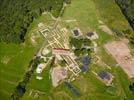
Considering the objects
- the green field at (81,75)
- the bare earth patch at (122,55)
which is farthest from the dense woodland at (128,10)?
the bare earth patch at (122,55)

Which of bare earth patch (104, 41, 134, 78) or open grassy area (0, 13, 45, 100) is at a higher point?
open grassy area (0, 13, 45, 100)

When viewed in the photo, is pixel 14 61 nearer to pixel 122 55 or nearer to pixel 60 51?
pixel 60 51

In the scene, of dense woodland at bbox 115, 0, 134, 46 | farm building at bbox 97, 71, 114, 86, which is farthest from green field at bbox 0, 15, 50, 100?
dense woodland at bbox 115, 0, 134, 46

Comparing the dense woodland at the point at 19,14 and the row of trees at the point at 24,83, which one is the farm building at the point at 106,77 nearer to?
the row of trees at the point at 24,83

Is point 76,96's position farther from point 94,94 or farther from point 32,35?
point 32,35

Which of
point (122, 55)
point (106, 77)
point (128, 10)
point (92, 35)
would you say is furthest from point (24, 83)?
point (128, 10)

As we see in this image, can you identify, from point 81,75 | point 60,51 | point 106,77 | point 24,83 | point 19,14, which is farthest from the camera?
point 19,14

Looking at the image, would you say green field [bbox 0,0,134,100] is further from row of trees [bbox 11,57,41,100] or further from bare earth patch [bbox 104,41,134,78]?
bare earth patch [bbox 104,41,134,78]
